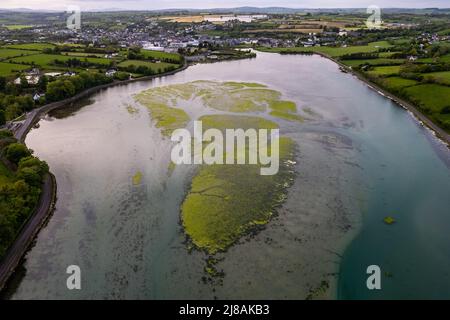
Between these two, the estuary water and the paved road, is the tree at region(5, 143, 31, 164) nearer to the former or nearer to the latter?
the estuary water

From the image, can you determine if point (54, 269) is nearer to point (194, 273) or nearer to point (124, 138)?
point (194, 273)

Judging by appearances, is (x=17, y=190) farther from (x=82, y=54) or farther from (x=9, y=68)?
(x=82, y=54)

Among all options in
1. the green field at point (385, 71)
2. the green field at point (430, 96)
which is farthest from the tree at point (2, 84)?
the green field at point (385, 71)

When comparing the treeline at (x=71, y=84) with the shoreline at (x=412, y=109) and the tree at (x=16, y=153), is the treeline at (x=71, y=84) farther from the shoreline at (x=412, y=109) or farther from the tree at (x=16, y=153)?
the shoreline at (x=412, y=109)

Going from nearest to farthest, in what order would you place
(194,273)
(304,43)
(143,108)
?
(194,273)
(143,108)
(304,43)

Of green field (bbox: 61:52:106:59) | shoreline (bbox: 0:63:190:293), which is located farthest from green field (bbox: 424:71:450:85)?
green field (bbox: 61:52:106:59)

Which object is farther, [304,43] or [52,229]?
[304,43]

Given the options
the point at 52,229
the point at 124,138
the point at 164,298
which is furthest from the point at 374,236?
the point at 124,138

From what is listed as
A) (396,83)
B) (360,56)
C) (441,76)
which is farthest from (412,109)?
(360,56)
